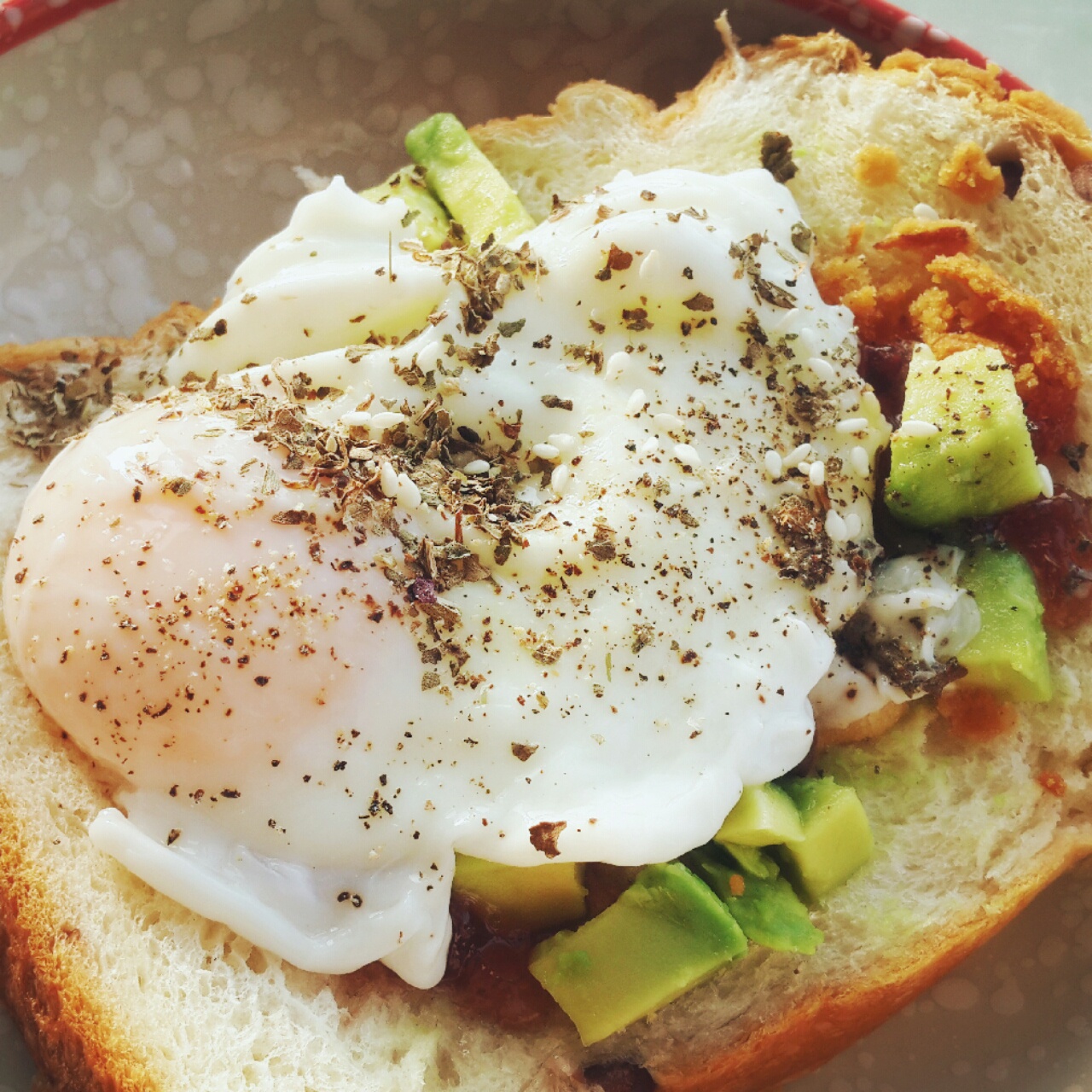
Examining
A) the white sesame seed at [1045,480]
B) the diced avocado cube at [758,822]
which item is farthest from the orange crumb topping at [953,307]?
the diced avocado cube at [758,822]

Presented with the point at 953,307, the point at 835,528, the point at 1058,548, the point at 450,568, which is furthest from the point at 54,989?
the point at 953,307

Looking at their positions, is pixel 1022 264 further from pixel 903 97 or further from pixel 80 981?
pixel 80 981

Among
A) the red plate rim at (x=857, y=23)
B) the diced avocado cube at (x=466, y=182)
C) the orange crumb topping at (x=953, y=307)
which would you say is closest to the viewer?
the orange crumb topping at (x=953, y=307)

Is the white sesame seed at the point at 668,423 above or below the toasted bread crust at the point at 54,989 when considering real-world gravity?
above

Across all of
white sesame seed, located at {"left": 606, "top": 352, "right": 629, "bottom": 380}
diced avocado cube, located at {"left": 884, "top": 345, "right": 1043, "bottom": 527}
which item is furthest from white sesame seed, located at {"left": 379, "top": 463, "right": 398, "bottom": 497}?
diced avocado cube, located at {"left": 884, "top": 345, "right": 1043, "bottom": 527}

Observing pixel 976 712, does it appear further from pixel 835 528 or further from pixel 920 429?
pixel 920 429

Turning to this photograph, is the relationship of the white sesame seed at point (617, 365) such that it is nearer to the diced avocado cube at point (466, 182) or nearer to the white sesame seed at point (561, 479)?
the white sesame seed at point (561, 479)
